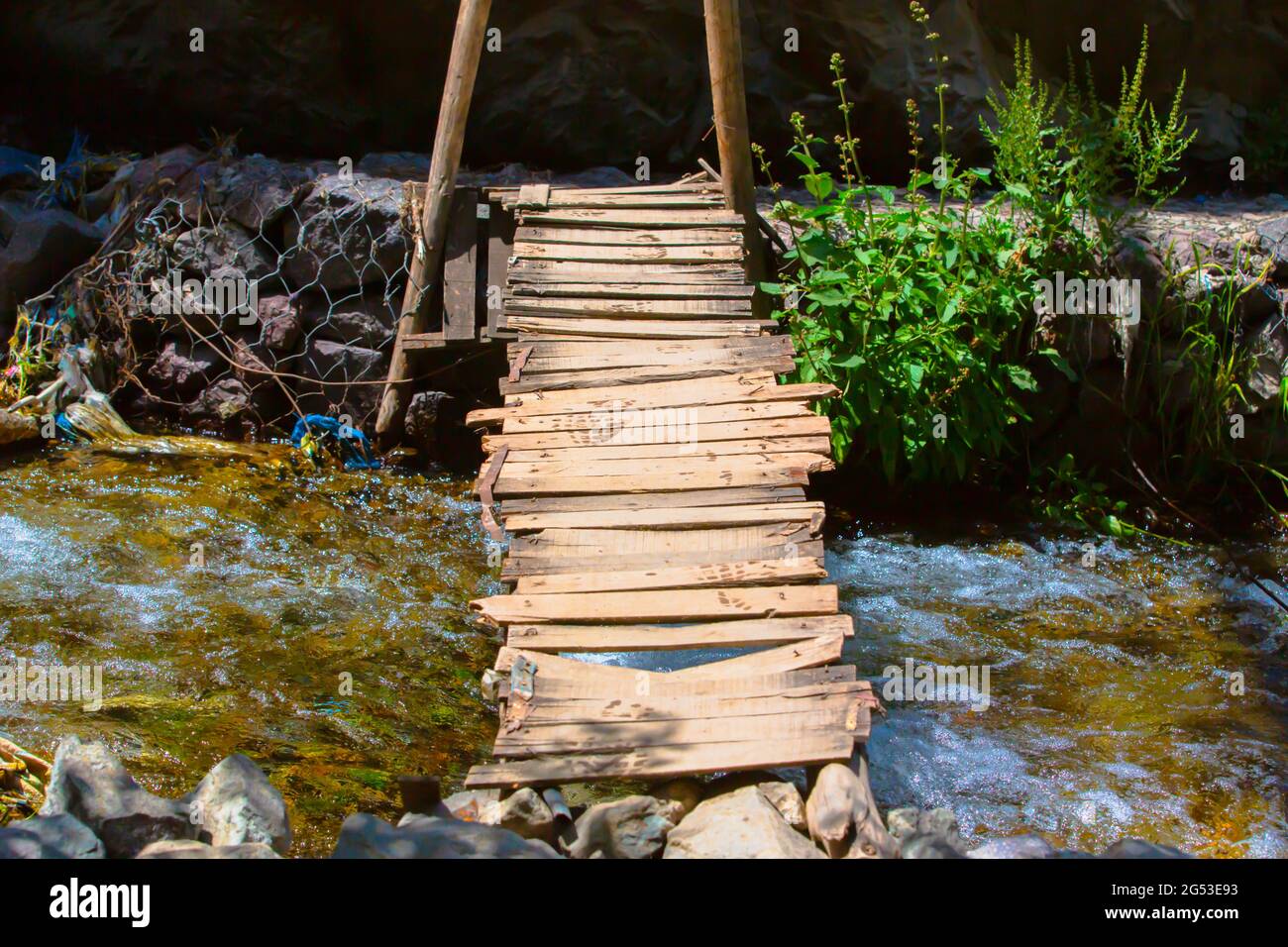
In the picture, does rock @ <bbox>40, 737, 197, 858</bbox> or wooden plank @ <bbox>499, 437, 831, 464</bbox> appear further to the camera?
wooden plank @ <bbox>499, 437, 831, 464</bbox>

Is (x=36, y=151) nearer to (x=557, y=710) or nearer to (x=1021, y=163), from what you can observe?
(x=1021, y=163)

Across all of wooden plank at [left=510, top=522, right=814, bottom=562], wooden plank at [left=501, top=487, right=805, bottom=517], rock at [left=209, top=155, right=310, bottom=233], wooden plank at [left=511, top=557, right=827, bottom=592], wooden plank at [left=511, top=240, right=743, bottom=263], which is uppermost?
rock at [left=209, top=155, right=310, bottom=233]

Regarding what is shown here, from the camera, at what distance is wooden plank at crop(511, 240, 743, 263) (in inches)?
268

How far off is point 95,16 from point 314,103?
155 centimetres

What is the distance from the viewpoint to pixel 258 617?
5.61 meters

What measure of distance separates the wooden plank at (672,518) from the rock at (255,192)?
3898 millimetres

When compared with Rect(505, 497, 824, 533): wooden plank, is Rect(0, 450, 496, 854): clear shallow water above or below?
below

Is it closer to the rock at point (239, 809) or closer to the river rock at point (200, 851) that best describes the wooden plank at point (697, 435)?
the rock at point (239, 809)

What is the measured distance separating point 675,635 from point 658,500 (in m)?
0.88

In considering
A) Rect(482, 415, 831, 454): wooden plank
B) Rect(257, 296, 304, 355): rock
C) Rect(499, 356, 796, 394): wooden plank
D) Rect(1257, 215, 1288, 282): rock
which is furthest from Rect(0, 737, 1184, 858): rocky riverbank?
Rect(1257, 215, 1288, 282): rock

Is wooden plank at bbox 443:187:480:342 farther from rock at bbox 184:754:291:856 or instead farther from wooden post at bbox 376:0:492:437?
rock at bbox 184:754:291:856

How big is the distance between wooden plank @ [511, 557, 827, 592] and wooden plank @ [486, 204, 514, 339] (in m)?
2.96

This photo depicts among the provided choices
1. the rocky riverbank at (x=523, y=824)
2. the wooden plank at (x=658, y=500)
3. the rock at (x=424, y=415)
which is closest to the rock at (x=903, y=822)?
the rocky riverbank at (x=523, y=824)
